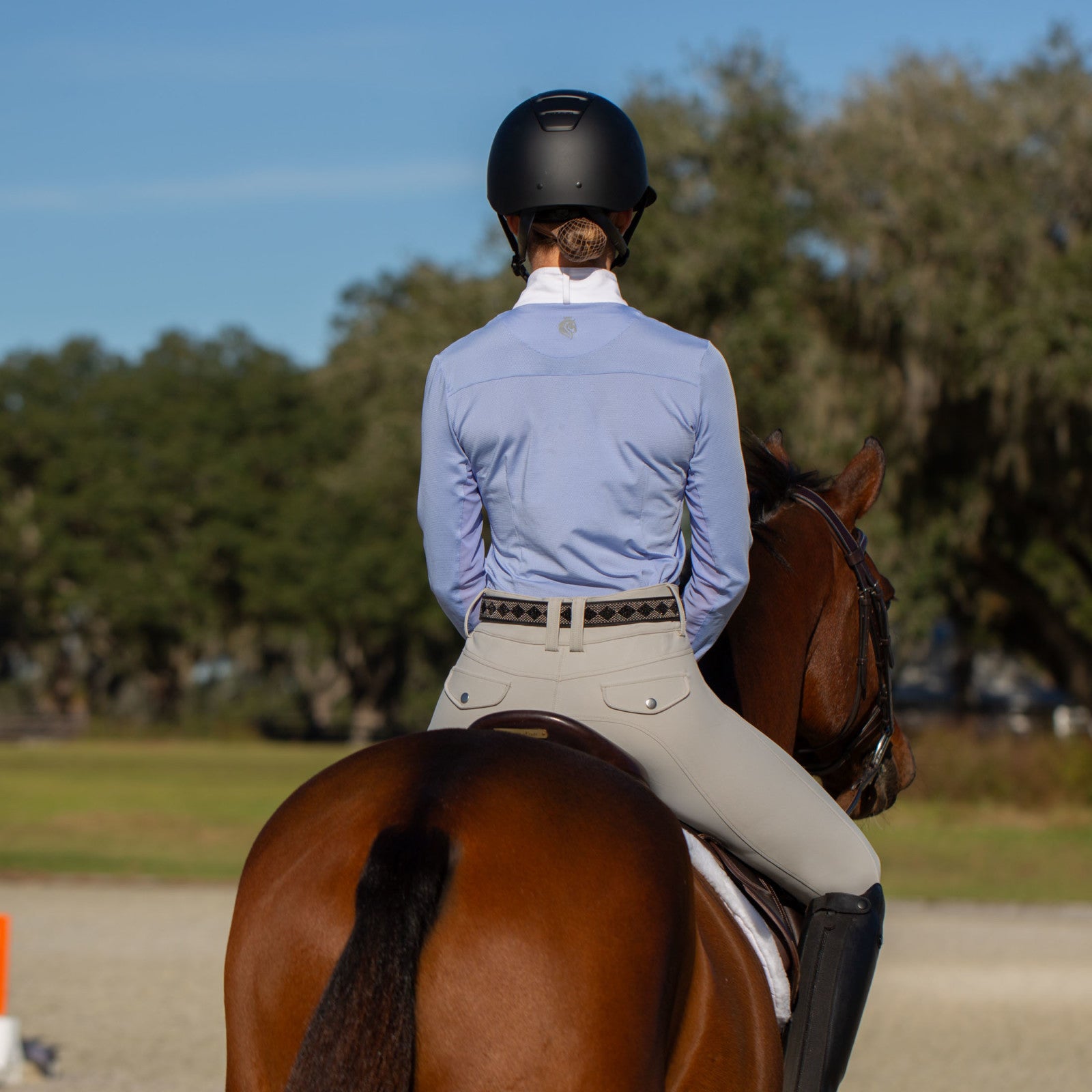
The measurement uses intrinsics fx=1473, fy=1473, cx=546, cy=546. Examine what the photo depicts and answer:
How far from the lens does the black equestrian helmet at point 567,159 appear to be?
266cm

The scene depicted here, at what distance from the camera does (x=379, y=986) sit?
1.94 m

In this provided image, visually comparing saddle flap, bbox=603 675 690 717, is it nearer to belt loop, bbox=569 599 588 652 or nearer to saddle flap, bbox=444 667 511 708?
belt loop, bbox=569 599 588 652

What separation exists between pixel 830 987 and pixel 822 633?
36.2 inches

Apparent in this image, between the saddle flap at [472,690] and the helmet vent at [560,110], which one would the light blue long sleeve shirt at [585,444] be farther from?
the helmet vent at [560,110]

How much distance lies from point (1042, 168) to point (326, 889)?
21.8 m

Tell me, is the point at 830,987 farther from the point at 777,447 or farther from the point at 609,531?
the point at 777,447

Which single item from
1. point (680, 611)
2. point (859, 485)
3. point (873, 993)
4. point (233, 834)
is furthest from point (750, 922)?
point (233, 834)

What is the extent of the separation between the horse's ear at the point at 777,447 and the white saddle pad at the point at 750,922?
1.22 m

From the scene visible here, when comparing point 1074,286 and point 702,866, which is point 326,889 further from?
point 1074,286

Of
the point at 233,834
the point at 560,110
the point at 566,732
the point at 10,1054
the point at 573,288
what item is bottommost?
the point at 233,834

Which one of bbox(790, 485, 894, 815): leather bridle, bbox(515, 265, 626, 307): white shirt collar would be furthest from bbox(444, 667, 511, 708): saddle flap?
bbox(790, 485, 894, 815): leather bridle

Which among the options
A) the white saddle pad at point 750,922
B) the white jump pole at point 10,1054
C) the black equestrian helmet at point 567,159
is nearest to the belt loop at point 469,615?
the white saddle pad at point 750,922

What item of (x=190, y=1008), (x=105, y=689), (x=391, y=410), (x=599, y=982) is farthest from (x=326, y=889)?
(x=105, y=689)

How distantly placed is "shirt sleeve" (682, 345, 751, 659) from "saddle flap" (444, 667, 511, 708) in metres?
0.41
